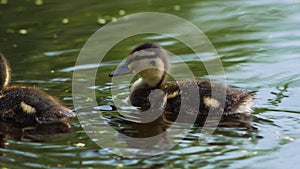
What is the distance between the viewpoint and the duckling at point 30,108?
5.36 m

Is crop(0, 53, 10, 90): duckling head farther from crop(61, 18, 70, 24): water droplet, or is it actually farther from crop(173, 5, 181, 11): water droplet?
crop(173, 5, 181, 11): water droplet

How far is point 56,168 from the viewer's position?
4449mm

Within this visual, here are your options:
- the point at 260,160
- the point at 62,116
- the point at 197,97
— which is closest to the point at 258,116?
the point at 197,97

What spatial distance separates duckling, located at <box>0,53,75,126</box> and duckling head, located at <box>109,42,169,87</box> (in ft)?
2.34

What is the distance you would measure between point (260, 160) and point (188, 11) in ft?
14.4

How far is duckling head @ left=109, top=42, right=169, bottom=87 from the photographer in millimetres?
5836

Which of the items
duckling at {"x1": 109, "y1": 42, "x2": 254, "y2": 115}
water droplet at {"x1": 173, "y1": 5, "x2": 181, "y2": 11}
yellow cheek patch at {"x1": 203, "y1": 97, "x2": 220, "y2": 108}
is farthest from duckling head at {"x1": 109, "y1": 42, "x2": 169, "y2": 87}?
water droplet at {"x1": 173, "y1": 5, "x2": 181, "y2": 11}

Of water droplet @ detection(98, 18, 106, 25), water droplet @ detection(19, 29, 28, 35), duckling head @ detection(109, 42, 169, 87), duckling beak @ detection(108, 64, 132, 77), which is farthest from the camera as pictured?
water droplet @ detection(98, 18, 106, 25)

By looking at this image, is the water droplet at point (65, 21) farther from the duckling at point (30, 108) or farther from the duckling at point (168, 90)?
the duckling at point (30, 108)

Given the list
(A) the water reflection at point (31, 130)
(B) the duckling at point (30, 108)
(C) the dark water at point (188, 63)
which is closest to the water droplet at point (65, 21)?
(C) the dark water at point (188, 63)

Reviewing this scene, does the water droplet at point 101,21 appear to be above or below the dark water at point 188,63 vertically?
above

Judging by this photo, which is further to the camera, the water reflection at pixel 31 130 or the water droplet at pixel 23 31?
the water droplet at pixel 23 31

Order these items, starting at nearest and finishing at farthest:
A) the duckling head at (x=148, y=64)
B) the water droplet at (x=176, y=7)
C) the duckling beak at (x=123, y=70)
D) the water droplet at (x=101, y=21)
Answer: the duckling head at (x=148, y=64) → the duckling beak at (x=123, y=70) → the water droplet at (x=101, y=21) → the water droplet at (x=176, y=7)

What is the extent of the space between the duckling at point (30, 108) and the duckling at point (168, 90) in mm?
715
